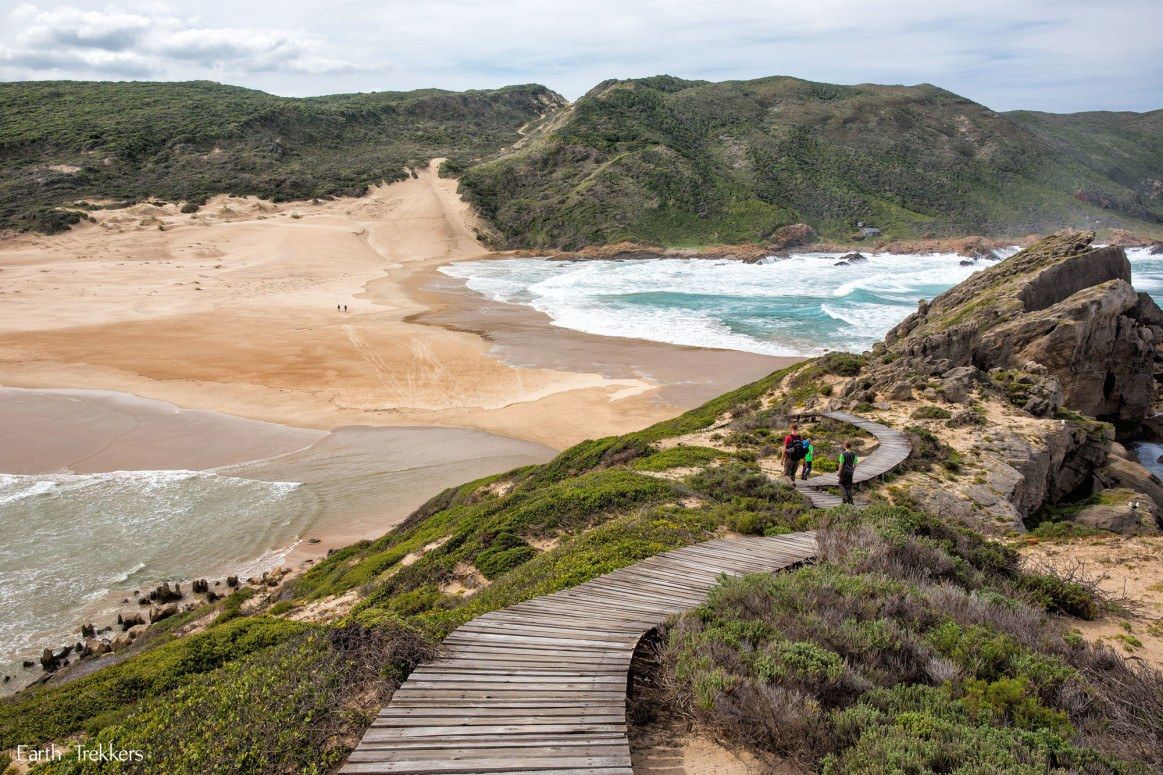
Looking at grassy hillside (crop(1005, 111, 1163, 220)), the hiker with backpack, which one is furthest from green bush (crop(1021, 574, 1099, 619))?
grassy hillside (crop(1005, 111, 1163, 220))

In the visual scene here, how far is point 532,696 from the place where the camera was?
4688 mm

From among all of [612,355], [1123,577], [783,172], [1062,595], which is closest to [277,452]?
[612,355]

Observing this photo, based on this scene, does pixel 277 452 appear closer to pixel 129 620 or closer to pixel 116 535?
pixel 116 535

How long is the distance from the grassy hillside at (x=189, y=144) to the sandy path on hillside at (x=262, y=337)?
309 inches

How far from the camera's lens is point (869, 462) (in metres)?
12.7

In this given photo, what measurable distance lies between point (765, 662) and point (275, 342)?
3308cm

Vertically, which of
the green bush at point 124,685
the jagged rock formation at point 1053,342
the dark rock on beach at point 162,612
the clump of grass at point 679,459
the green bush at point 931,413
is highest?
the jagged rock formation at point 1053,342

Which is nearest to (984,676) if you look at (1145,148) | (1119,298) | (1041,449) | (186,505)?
(1041,449)

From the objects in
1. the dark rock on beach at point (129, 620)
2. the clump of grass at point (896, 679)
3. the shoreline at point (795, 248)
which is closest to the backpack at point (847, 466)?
the clump of grass at point (896, 679)

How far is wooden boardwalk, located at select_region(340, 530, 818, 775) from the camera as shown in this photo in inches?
160

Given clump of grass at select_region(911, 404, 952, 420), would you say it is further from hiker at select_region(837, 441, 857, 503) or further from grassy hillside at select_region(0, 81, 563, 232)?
grassy hillside at select_region(0, 81, 563, 232)

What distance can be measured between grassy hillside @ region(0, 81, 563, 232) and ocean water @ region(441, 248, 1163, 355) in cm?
3062

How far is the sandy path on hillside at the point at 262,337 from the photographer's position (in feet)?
80.6

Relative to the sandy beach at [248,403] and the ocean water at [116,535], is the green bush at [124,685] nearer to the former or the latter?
the ocean water at [116,535]
